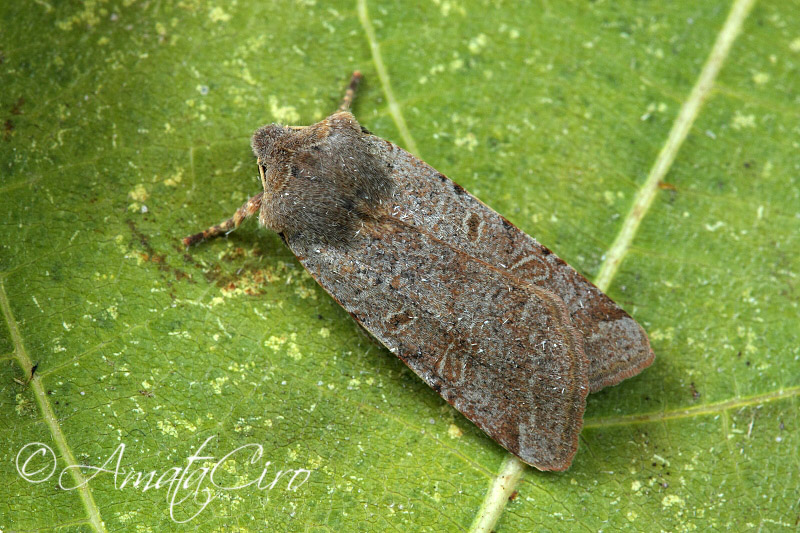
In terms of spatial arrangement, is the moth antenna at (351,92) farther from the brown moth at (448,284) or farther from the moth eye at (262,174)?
the moth eye at (262,174)

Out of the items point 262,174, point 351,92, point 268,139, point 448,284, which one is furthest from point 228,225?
point 448,284

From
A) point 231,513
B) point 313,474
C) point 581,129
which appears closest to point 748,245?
point 581,129

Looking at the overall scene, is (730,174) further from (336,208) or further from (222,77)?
(222,77)

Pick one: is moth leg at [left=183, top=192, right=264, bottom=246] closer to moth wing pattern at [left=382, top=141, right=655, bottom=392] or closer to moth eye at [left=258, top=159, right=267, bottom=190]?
moth eye at [left=258, top=159, right=267, bottom=190]

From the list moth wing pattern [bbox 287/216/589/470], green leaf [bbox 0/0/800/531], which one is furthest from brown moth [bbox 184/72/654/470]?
green leaf [bbox 0/0/800/531]

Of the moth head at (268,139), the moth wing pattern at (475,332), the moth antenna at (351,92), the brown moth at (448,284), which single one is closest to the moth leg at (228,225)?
the brown moth at (448,284)

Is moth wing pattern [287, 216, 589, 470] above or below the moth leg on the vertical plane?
below
